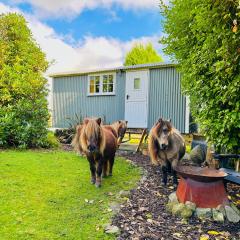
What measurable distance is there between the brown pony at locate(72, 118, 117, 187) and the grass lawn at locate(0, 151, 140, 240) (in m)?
0.35

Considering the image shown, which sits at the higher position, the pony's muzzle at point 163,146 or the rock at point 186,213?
the pony's muzzle at point 163,146

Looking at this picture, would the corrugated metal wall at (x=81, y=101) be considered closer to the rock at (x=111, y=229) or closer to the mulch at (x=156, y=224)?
the mulch at (x=156, y=224)

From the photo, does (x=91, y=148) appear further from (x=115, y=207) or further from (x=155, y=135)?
(x=155, y=135)

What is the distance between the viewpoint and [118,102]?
1559 centimetres

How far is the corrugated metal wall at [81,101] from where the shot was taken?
15.5m

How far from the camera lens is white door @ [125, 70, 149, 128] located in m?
14.8

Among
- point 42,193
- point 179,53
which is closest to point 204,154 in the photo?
point 179,53

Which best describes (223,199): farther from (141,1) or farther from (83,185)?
(141,1)

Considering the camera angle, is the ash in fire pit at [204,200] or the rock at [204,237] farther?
the ash in fire pit at [204,200]

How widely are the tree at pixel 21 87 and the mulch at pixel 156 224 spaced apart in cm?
548

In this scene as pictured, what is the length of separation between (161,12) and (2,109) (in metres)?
5.73

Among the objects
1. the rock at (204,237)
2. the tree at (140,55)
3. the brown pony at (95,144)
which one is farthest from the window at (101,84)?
the tree at (140,55)

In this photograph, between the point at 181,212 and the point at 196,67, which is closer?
the point at 181,212

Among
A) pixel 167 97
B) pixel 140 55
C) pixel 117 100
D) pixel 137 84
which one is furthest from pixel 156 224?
pixel 140 55
